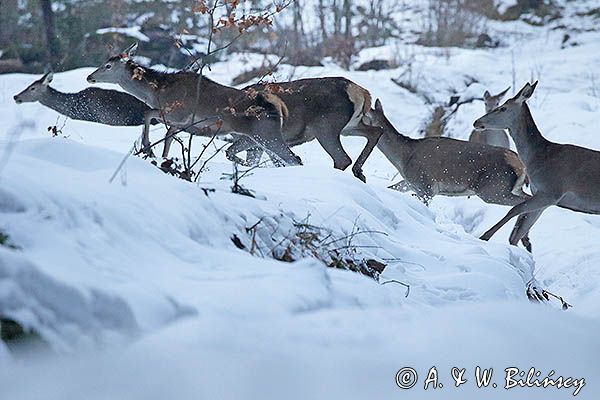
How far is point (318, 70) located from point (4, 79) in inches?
244

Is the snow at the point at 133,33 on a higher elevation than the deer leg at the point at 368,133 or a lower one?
lower

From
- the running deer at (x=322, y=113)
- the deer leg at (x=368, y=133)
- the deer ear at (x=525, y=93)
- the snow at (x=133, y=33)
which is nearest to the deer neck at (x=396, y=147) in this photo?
the deer leg at (x=368, y=133)

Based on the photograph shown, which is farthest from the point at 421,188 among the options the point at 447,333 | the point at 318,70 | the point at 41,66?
the point at 41,66

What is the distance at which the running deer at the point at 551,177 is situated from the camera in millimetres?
8398

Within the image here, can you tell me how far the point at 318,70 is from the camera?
18734mm

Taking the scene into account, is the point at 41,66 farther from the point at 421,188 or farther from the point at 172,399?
the point at 172,399

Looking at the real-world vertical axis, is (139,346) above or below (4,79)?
→ above

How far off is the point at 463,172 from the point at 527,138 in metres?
0.78

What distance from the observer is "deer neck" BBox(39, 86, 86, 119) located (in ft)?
37.2

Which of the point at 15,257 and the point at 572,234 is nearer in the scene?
the point at 15,257

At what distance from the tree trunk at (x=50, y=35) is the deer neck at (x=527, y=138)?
13619 millimetres

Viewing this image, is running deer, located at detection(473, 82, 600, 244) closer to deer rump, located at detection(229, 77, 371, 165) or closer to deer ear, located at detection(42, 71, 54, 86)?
deer rump, located at detection(229, 77, 371, 165)

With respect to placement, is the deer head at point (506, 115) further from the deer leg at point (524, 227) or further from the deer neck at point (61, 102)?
the deer neck at point (61, 102)

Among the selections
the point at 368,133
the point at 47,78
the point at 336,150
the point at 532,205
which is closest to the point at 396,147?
the point at 368,133
